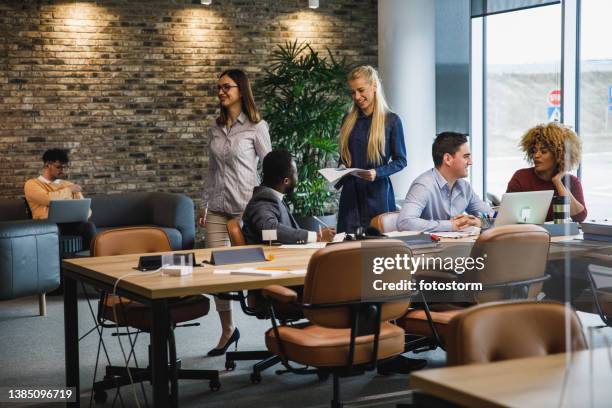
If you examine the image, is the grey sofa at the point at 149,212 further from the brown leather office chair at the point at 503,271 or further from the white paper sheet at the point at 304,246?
the brown leather office chair at the point at 503,271

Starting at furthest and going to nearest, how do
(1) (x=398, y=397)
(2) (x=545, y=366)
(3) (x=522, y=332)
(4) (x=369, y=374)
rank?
(4) (x=369, y=374), (1) (x=398, y=397), (3) (x=522, y=332), (2) (x=545, y=366)

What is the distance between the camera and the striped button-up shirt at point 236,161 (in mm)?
5191

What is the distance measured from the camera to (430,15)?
8984mm

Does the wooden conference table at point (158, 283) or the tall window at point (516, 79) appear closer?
the wooden conference table at point (158, 283)

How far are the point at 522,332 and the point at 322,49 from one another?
839 cm

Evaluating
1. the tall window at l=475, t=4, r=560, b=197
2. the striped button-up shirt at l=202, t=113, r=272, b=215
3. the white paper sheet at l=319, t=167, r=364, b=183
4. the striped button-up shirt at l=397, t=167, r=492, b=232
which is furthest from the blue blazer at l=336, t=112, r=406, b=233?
the tall window at l=475, t=4, r=560, b=197

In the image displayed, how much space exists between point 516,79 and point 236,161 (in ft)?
Answer: 20.2

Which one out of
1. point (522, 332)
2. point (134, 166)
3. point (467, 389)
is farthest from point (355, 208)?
point (134, 166)

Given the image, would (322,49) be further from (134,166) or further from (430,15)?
(134,166)

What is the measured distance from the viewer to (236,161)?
17.1ft

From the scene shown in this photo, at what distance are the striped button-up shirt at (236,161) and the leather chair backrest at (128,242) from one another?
0.61 meters

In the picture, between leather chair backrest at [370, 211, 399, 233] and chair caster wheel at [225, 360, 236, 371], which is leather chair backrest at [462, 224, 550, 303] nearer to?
leather chair backrest at [370, 211, 399, 233]

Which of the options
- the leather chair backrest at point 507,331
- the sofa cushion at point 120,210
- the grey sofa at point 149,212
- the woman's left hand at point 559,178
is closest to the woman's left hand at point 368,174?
the woman's left hand at point 559,178

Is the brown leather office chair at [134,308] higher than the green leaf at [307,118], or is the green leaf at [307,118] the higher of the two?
the green leaf at [307,118]
